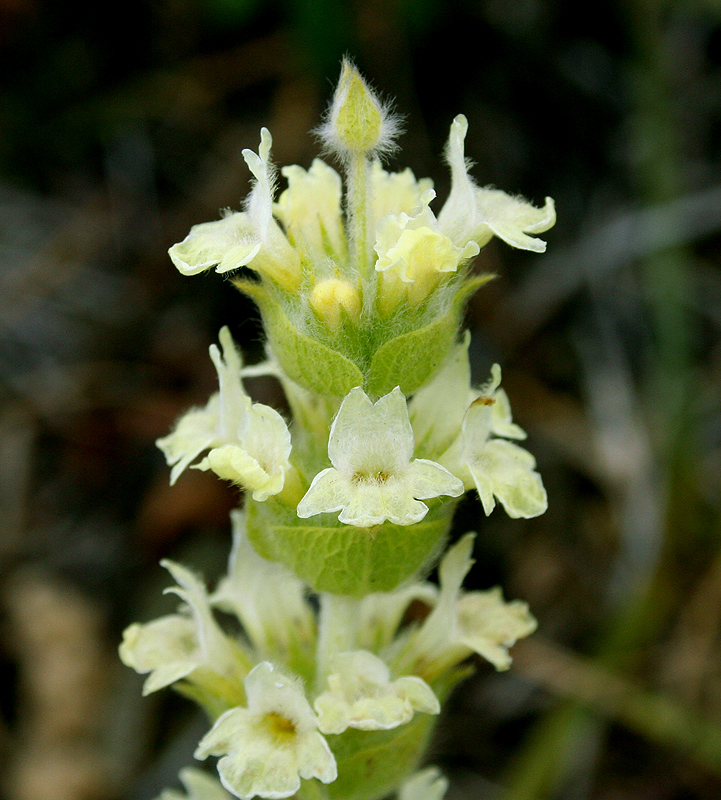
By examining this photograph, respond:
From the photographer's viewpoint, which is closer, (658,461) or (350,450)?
(350,450)

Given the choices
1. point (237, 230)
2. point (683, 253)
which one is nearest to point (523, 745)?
point (683, 253)

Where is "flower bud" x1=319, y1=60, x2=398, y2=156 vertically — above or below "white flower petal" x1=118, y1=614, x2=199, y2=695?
above

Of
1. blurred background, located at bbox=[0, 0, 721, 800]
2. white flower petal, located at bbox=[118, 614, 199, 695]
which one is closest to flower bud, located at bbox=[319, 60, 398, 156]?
white flower petal, located at bbox=[118, 614, 199, 695]

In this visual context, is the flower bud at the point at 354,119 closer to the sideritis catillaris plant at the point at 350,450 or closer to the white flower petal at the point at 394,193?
the sideritis catillaris plant at the point at 350,450

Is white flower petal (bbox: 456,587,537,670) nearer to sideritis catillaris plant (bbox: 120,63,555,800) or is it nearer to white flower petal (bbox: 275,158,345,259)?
sideritis catillaris plant (bbox: 120,63,555,800)

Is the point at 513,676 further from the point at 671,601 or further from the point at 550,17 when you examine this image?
the point at 550,17

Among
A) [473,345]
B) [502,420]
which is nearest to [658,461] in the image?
[473,345]

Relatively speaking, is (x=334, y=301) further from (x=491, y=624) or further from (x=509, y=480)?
(x=491, y=624)
